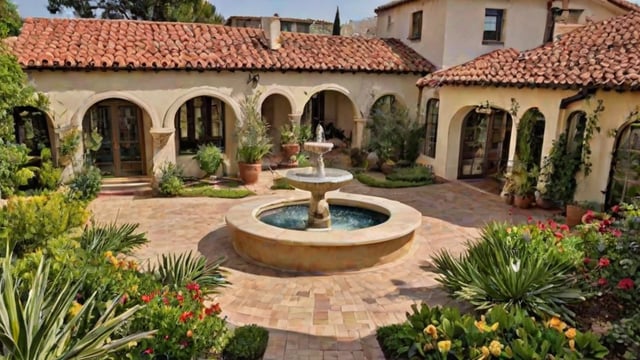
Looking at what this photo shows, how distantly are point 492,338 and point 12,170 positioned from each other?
13588mm

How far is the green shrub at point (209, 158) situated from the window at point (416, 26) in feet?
33.9

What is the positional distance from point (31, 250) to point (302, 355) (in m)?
5.54

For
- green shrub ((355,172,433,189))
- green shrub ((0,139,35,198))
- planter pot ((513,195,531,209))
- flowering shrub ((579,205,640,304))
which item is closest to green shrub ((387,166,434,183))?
green shrub ((355,172,433,189))

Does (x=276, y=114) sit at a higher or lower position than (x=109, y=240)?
higher

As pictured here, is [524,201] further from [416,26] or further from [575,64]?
[416,26]

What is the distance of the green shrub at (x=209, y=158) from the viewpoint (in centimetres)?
1611

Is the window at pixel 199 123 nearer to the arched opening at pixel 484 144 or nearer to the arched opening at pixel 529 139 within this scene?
the arched opening at pixel 484 144

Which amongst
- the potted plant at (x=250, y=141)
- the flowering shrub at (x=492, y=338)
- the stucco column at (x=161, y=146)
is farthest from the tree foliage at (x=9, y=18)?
the flowering shrub at (x=492, y=338)

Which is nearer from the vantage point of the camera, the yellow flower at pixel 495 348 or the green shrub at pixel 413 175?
the yellow flower at pixel 495 348

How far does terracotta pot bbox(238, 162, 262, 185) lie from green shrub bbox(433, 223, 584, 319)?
9.68 metres

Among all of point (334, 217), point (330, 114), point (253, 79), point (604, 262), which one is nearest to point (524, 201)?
point (334, 217)

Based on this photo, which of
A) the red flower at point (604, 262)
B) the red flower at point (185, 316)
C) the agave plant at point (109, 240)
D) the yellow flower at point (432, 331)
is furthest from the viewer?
the agave plant at point (109, 240)

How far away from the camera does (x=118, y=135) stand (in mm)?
16484

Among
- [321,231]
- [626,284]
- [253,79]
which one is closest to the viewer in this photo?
[626,284]
